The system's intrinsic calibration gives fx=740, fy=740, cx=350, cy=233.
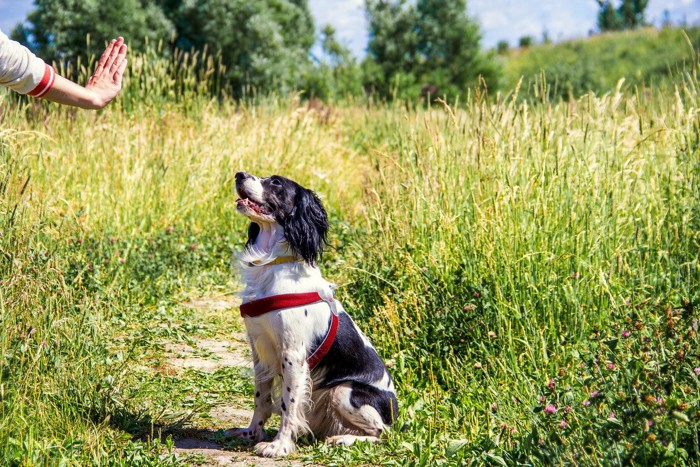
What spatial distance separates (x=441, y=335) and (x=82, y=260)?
293 centimetres

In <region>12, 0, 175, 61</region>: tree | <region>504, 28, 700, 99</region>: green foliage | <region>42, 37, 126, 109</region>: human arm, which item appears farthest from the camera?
<region>504, 28, 700, 99</region>: green foliage

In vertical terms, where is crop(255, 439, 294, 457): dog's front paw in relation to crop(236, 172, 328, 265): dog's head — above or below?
below

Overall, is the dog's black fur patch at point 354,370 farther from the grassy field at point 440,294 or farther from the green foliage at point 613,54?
the green foliage at point 613,54

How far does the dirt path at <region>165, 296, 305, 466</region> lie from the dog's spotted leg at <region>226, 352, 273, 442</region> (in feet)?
0.28

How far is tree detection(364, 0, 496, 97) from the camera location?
21.3 meters

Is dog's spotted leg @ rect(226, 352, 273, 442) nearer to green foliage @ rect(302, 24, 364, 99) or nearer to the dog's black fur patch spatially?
the dog's black fur patch

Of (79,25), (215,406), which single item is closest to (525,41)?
(79,25)

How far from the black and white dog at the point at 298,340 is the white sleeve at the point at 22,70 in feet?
3.46

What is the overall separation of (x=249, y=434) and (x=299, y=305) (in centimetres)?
75

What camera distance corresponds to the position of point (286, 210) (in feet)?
12.5

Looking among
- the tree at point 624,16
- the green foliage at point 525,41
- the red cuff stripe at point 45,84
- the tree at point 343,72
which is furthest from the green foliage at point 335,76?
the tree at point 624,16

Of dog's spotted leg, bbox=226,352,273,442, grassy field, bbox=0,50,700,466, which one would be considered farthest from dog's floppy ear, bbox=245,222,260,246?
grassy field, bbox=0,50,700,466

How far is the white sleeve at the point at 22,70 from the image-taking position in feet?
9.93

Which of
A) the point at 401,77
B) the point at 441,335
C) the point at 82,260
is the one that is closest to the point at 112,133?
the point at 82,260
